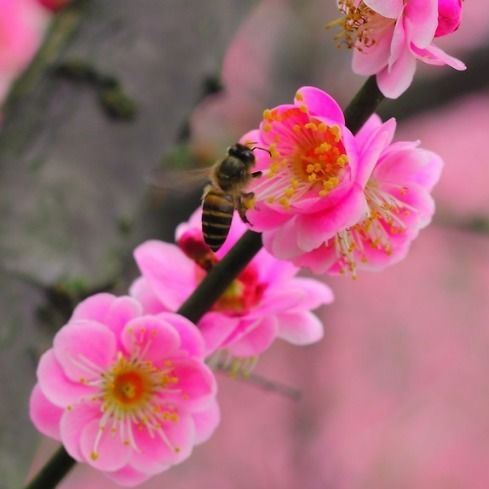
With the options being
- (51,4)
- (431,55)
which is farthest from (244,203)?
(51,4)

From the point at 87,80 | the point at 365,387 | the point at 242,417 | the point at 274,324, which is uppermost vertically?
the point at 274,324

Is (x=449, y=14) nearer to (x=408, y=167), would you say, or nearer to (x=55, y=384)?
(x=408, y=167)

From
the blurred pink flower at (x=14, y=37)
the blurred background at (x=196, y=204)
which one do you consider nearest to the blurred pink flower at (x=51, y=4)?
the blurred background at (x=196, y=204)

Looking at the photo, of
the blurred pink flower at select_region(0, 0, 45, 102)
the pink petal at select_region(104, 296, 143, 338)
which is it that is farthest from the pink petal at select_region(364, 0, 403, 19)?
the blurred pink flower at select_region(0, 0, 45, 102)

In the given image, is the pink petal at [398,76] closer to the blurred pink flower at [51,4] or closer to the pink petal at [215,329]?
the pink petal at [215,329]

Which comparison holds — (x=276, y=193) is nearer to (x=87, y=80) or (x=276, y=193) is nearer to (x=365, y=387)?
(x=87, y=80)

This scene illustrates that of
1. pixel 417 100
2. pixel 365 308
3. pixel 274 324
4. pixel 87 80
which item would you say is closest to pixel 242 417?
pixel 365 308
